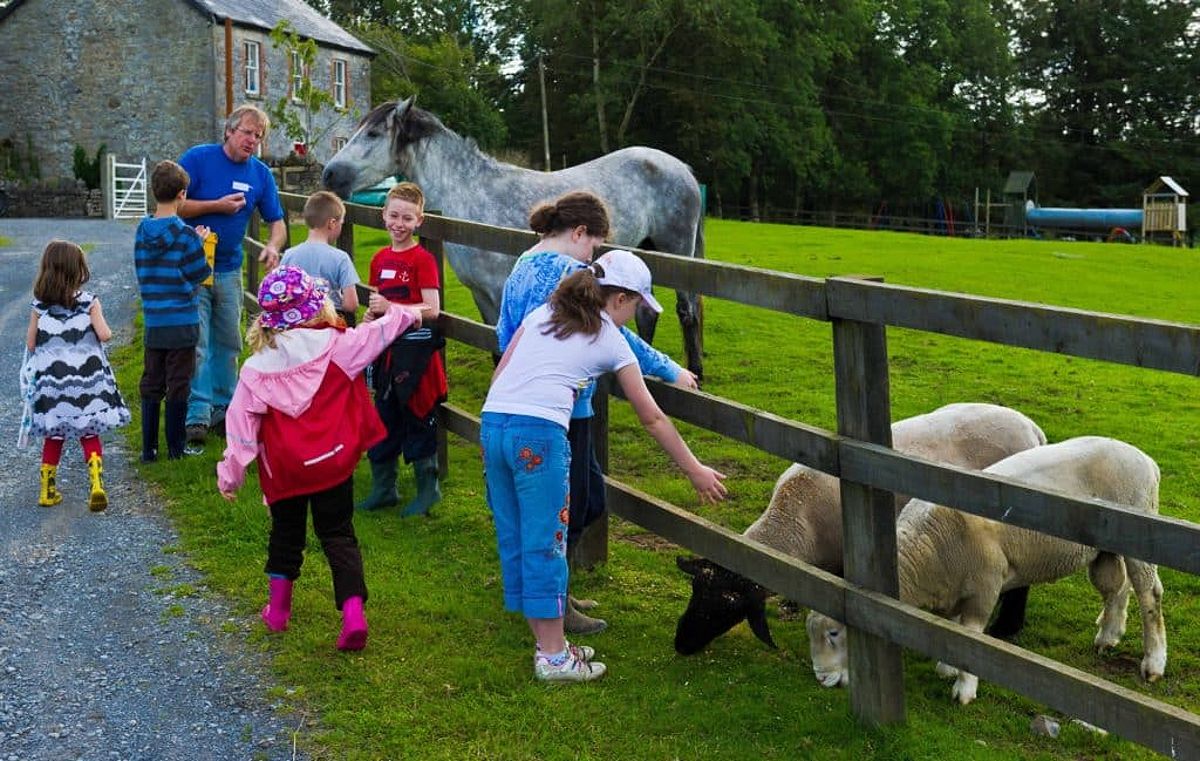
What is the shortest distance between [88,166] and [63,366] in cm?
3747

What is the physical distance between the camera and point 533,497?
4.90m

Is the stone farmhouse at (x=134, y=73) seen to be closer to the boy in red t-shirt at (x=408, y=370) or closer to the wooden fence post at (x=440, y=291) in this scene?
the wooden fence post at (x=440, y=291)

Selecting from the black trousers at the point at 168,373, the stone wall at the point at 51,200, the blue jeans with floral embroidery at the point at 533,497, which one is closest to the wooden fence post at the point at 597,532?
the blue jeans with floral embroidery at the point at 533,497

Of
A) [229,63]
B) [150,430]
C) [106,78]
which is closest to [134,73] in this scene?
[106,78]

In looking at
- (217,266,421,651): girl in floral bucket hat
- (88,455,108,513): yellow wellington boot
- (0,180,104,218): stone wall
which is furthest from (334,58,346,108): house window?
(217,266,421,651): girl in floral bucket hat

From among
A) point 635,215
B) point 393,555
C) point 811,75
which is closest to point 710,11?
point 811,75

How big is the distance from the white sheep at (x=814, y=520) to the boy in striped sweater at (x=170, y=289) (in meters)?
3.99

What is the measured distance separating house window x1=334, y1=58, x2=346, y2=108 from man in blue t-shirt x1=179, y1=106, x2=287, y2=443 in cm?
4038

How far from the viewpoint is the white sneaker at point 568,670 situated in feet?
16.6

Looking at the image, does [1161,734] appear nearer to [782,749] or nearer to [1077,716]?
[1077,716]

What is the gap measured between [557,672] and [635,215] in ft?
22.7

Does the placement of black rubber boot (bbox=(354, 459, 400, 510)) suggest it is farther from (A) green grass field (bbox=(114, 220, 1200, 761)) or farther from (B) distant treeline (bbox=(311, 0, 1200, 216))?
(B) distant treeline (bbox=(311, 0, 1200, 216))

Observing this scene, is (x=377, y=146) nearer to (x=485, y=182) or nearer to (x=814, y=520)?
(x=485, y=182)

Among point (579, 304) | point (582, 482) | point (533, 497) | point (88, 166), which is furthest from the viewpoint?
point (88, 166)
